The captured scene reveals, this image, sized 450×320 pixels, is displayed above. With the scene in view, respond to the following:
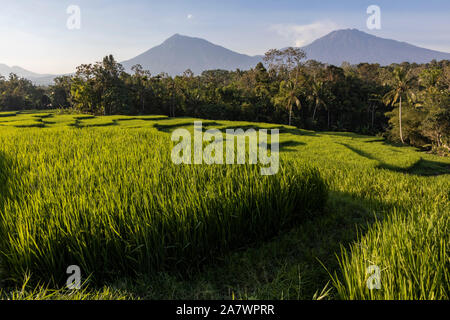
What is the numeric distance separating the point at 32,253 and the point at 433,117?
119 ft

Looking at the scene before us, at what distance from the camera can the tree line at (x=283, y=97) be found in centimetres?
3212

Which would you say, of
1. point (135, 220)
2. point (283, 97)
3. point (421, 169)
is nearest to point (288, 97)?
point (283, 97)

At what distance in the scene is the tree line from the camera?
105 feet

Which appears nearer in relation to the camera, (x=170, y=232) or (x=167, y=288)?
(x=167, y=288)

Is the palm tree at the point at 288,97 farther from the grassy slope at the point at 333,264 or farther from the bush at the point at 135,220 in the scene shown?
the bush at the point at 135,220

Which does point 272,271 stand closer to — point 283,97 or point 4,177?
point 4,177

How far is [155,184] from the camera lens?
11.0 ft

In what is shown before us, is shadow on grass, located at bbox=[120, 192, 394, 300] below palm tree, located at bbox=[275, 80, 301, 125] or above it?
below

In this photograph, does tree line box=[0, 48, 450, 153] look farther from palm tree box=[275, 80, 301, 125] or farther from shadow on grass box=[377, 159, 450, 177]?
shadow on grass box=[377, 159, 450, 177]

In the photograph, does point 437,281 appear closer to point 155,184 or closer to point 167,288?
point 167,288

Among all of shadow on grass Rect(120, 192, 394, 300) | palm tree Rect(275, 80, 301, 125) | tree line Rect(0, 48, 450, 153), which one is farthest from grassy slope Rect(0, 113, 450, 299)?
palm tree Rect(275, 80, 301, 125)

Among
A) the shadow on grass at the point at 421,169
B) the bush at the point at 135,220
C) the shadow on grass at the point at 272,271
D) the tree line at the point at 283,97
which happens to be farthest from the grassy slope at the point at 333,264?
the tree line at the point at 283,97

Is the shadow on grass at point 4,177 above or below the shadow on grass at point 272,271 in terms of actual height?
above

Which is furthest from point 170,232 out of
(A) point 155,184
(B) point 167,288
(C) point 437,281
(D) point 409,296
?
(C) point 437,281
